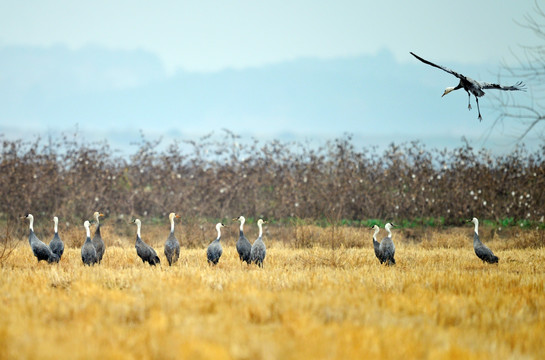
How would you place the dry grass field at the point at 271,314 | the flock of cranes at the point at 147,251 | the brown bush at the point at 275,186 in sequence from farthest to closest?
the brown bush at the point at 275,186, the flock of cranes at the point at 147,251, the dry grass field at the point at 271,314

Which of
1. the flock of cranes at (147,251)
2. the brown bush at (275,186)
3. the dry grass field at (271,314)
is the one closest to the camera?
the dry grass field at (271,314)

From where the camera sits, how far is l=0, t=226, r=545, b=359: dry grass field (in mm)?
4590

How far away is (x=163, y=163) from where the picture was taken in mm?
22547

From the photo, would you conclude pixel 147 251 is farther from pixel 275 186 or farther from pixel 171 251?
pixel 275 186

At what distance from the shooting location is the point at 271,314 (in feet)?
19.7

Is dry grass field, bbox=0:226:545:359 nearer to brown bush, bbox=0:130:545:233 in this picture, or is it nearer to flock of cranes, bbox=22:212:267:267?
flock of cranes, bbox=22:212:267:267

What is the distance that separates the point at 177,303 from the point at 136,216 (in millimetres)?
15320

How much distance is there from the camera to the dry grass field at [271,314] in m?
4.59

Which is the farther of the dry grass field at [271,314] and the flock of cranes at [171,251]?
the flock of cranes at [171,251]

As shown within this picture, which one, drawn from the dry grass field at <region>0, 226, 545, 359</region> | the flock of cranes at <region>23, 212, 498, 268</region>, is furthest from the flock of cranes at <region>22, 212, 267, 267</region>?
the dry grass field at <region>0, 226, 545, 359</region>

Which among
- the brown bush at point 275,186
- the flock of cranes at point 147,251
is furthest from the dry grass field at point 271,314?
the brown bush at point 275,186

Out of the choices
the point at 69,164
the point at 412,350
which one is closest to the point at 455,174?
the point at 69,164

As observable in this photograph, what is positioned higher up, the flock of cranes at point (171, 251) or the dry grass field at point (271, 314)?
the dry grass field at point (271, 314)

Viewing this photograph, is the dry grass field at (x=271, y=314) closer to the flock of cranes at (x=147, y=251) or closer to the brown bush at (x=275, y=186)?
the flock of cranes at (x=147, y=251)
